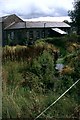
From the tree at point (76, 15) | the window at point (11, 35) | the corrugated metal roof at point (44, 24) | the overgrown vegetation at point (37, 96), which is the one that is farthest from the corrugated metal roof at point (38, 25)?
the overgrown vegetation at point (37, 96)

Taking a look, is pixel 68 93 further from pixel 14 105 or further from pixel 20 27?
pixel 20 27

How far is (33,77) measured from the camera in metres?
6.42

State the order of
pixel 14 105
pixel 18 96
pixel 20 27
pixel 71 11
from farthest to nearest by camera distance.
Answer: pixel 20 27 < pixel 71 11 < pixel 18 96 < pixel 14 105

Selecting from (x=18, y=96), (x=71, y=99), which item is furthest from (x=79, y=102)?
(x=18, y=96)

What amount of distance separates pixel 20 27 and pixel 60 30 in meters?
5.22

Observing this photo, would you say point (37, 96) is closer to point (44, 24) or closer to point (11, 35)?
point (11, 35)

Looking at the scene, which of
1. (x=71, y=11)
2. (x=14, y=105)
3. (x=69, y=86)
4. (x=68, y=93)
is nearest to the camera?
(x=14, y=105)

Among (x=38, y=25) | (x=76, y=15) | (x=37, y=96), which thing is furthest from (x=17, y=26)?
(x=37, y=96)

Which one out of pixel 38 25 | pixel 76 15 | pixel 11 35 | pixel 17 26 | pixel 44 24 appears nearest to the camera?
pixel 76 15

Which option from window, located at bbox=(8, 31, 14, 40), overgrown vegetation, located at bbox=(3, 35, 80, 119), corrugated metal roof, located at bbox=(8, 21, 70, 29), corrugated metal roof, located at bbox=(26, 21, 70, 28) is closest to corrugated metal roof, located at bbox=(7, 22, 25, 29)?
corrugated metal roof, located at bbox=(8, 21, 70, 29)

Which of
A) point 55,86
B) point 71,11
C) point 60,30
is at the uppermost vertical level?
point 55,86

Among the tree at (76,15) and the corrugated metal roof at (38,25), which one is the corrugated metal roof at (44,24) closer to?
the corrugated metal roof at (38,25)

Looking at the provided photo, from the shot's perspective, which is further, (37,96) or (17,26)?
(17,26)

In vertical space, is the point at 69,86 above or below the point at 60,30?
above
